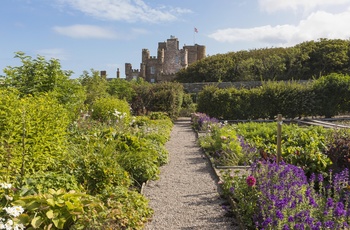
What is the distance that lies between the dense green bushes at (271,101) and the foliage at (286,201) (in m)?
13.0

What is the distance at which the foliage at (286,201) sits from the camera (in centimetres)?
305

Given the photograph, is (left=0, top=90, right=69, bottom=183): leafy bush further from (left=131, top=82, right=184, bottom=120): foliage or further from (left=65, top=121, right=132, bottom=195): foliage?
(left=131, top=82, right=184, bottom=120): foliage

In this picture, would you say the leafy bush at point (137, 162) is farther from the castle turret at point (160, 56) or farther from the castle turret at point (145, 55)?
the castle turret at point (145, 55)

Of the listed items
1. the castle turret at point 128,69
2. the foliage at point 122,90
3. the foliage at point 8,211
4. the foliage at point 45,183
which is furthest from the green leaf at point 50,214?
the castle turret at point 128,69

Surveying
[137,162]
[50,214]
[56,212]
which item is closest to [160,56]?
[137,162]

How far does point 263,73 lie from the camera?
1335 inches

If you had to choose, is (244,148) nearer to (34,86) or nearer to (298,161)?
(298,161)

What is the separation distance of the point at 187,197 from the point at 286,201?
2.14 metres

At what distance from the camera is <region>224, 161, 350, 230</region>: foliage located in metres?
3.05

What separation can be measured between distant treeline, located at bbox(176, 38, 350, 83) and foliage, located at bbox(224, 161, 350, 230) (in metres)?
29.8

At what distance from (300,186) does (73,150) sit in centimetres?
351

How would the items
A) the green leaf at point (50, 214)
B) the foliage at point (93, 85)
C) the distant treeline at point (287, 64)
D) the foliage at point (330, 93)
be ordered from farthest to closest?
the distant treeline at point (287, 64) → the foliage at point (330, 93) → the foliage at point (93, 85) → the green leaf at point (50, 214)

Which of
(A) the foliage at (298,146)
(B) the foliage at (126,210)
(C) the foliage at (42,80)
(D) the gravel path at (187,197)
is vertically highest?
(C) the foliage at (42,80)

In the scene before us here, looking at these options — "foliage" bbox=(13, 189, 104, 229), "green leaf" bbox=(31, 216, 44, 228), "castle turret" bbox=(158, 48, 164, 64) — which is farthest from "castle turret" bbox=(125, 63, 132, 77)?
"green leaf" bbox=(31, 216, 44, 228)
